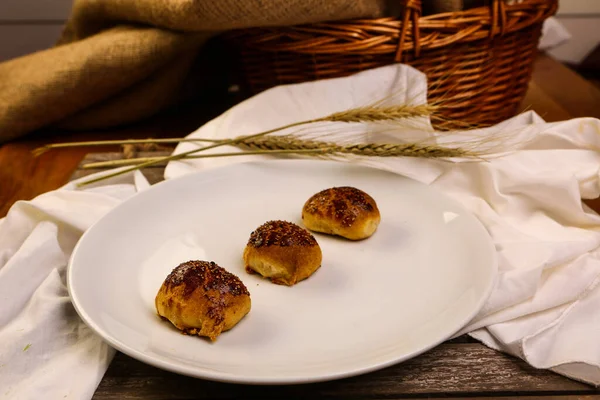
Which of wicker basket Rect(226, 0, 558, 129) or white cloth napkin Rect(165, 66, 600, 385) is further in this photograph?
wicker basket Rect(226, 0, 558, 129)

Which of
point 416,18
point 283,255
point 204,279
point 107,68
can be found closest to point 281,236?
point 283,255

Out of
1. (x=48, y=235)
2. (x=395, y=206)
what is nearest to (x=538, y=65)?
(x=395, y=206)

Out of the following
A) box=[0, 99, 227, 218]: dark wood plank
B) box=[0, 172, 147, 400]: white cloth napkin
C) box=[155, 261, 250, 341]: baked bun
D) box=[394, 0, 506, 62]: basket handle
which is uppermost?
box=[394, 0, 506, 62]: basket handle

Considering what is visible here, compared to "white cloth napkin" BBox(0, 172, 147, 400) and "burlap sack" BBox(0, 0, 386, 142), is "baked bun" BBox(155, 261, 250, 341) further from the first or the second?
"burlap sack" BBox(0, 0, 386, 142)

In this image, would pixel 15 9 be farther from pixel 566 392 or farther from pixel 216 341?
pixel 566 392

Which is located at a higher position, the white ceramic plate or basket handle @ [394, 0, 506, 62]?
basket handle @ [394, 0, 506, 62]

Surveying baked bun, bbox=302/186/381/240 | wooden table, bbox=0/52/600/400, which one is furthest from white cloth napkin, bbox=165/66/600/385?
baked bun, bbox=302/186/381/240
